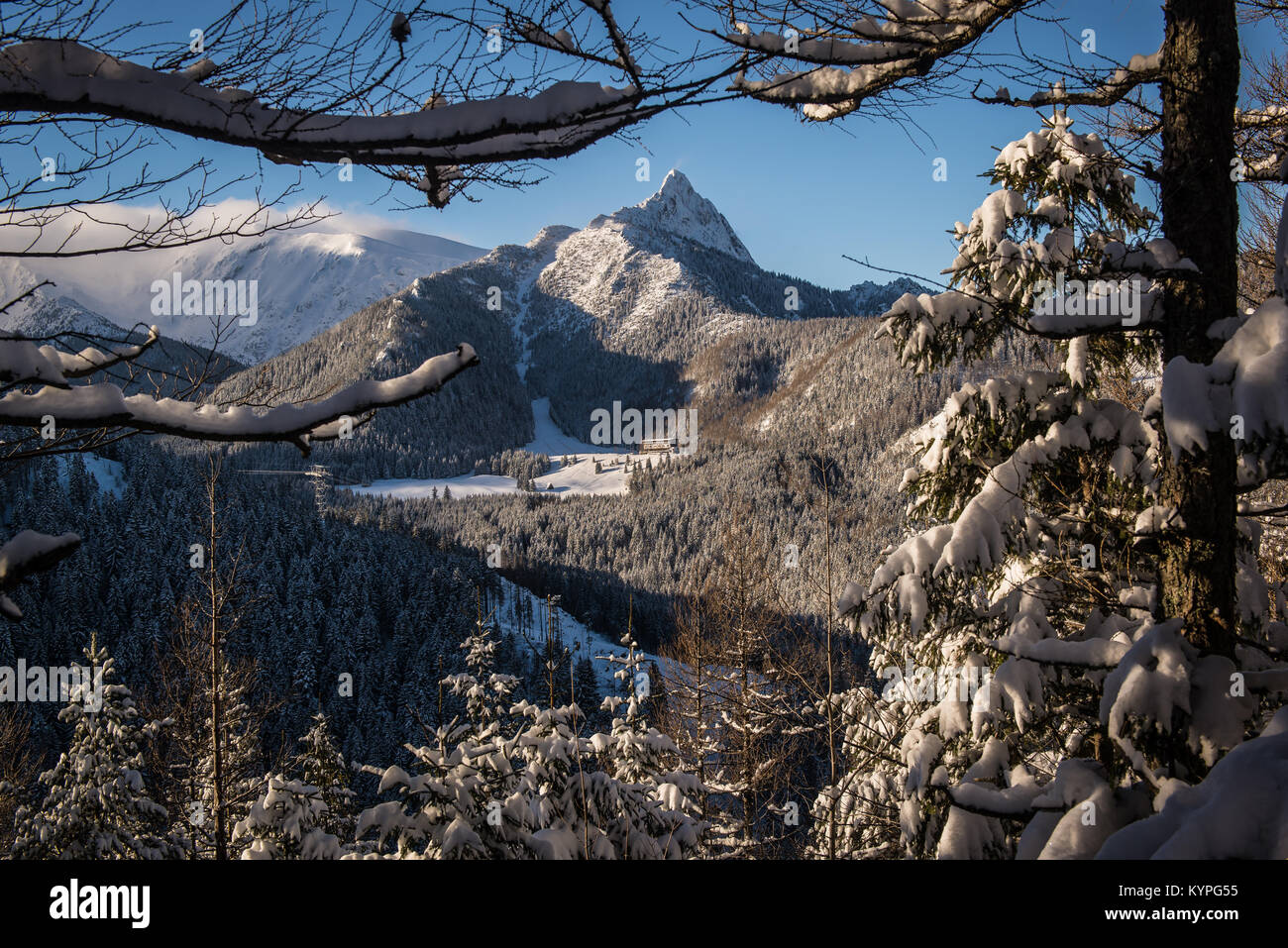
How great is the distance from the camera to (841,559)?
96.4 meters

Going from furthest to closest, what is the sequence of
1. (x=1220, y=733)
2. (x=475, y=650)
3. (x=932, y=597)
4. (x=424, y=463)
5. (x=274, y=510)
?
(x=424, y=463) < (x=274, y=510) < (x=475, y=650) < (x=932, y=597) < (x=1220, y=733)

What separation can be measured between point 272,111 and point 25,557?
1.91 metres

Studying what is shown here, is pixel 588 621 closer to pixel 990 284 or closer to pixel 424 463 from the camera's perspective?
pixel 990 284

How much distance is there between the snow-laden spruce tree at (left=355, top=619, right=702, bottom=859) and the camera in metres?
4.25

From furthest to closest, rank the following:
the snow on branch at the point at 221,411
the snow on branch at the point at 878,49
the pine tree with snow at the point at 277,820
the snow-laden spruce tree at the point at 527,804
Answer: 1. the pine tree with snow at the point at 277,820
2. the snow-laden spruce tree at the point at 527,804
3. the snow on branch at the point at 878,49
4. the snow on branch at the point at 221,411

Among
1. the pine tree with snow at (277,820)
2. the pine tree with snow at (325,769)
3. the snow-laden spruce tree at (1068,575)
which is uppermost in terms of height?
the snow-laden spruce tree at (1068,575)

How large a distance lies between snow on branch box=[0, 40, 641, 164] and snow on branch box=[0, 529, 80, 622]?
1.55 m

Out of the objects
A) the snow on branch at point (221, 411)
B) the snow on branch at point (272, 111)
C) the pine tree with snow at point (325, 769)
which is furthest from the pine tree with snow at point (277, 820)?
the pine tree with snow at point (325, 769)

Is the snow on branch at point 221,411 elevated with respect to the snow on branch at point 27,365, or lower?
lower

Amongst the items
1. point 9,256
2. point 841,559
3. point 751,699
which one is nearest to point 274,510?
point 841,559

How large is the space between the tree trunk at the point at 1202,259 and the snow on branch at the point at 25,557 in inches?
184

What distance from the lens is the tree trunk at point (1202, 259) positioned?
10.1 ft

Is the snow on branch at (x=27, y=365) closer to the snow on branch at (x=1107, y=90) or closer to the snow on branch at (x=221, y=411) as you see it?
the snow on branch at (x=221, y=411)

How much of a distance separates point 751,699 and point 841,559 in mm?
90292
